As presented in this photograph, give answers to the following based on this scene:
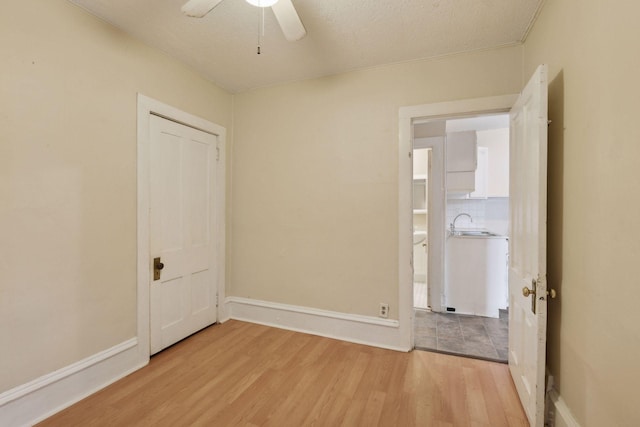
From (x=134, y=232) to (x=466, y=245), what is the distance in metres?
3.56

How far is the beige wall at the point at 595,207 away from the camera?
40.6 inches

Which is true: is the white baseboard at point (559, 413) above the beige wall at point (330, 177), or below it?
below

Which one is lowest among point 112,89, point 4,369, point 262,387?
point 262,387

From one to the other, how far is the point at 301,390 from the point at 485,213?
4.05 metres

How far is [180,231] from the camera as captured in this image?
2641 millimetres

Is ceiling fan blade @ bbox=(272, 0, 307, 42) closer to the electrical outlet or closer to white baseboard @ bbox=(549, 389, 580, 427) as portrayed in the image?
the electrical outlet

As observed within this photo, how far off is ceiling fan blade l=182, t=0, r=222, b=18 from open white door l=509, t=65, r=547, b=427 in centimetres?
176

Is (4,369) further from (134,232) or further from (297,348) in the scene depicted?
(297,348)

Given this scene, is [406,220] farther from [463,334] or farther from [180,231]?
[180,231]

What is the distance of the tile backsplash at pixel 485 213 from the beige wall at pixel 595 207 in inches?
124

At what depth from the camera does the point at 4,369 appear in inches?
60.7

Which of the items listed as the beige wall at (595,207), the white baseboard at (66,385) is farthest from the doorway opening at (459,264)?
the white baseboard at (66,385)

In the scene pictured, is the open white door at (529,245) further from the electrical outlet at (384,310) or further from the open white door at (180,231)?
the open white door at (180,231)

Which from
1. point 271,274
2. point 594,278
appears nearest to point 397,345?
point 271,274
